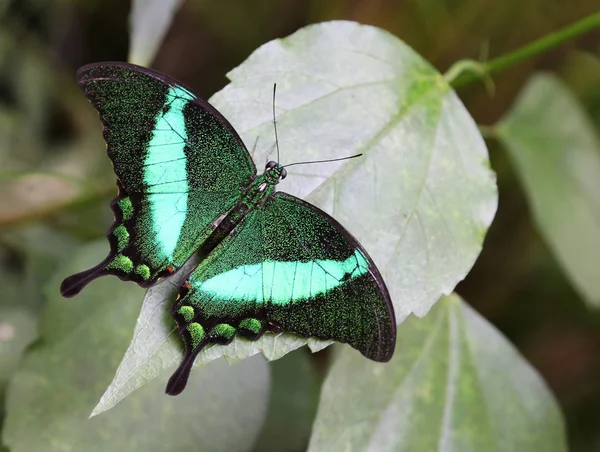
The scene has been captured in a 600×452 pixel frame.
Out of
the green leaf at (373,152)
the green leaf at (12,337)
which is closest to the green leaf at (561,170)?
the green leaf at (373,152)

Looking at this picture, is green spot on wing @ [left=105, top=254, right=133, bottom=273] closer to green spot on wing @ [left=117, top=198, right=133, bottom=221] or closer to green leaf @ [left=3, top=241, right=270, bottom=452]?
green spot on wing @ [left=117, top=198, right=133, bottom=221]

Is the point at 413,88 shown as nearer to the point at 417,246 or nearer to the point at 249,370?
the point at 417,246

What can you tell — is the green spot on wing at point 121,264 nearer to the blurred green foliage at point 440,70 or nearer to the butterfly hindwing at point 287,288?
the butterfly hindwing at point 287,288

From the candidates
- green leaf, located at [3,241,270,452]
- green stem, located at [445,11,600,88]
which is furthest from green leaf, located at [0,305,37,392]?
green stem, located at [445,11,600,88]

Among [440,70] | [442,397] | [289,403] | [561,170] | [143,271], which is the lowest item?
[289,403]

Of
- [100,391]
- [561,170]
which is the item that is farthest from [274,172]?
[561,170]

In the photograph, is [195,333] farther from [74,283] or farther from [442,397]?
[442,397]

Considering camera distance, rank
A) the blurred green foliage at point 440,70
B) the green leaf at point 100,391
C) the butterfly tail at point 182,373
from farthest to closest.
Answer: the blurred green foliage at point 440,70, the green leaf at point 100,391, the butterfly tail at point 182,373
